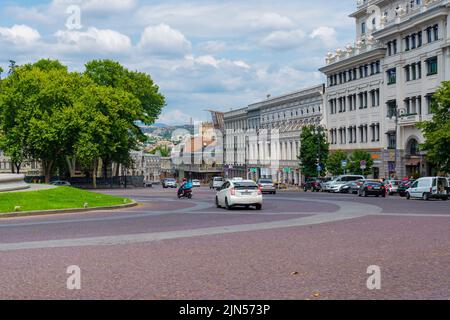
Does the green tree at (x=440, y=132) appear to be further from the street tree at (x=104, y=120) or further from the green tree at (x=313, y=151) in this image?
the street tree at (x=104, y=120)

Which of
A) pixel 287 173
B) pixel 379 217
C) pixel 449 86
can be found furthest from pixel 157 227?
pixel 287 173

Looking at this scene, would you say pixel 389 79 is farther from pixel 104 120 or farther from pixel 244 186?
pixel 244 186

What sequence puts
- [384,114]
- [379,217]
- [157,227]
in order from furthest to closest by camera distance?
1. [384,114]
2. [379,217]
3. [157,227]

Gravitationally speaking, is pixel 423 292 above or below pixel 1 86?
below

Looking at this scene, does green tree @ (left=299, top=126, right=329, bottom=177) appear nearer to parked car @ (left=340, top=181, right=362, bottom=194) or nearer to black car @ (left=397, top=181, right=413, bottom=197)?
parked car @ (left=340, top=181, right=362, bottom=194)

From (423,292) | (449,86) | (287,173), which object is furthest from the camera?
(287,173)

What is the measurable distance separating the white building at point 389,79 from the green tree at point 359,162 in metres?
2.03

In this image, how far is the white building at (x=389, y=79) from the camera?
72.0 m

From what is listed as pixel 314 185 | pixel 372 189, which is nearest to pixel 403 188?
pixel 372 189

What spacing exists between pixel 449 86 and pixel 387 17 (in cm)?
3297

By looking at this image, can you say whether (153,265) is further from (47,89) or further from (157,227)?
(47,89)

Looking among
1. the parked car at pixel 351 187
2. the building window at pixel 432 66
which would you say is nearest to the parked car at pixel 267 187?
the parked car at pixel 351 187

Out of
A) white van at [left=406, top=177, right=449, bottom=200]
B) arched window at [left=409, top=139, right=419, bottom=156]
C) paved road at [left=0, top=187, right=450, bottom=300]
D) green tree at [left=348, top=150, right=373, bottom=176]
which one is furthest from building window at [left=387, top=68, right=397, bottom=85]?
paved road at [left=0, top=187, right=450, bottom=300]
